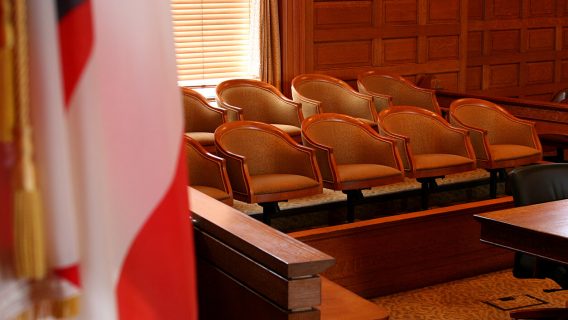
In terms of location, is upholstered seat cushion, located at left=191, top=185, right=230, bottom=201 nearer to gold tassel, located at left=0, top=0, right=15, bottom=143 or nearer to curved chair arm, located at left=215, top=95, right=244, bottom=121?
curved chair arm, located at left=215, top=95, right=244, bottom=121

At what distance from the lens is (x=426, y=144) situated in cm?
603

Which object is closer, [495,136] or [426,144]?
[426,144]

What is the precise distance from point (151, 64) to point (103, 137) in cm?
10

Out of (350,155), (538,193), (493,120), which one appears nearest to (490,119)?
(493,120)

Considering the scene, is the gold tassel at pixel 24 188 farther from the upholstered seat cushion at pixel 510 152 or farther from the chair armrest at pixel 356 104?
the chair armrest at pixel 356 104

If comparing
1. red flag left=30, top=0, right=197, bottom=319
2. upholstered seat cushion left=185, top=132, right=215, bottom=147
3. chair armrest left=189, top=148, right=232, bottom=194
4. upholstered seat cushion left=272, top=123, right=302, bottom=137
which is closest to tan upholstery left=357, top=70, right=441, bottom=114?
upholstered seat cushion left=272, top=123, right=302, bottom=137

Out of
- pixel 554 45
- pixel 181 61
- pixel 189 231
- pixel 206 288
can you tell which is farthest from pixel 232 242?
pixel 554 45

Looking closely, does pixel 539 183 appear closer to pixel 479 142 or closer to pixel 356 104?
pixel 479 142

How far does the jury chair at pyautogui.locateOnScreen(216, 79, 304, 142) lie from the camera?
6.62 m

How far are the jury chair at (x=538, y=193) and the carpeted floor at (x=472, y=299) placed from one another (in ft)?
2.84

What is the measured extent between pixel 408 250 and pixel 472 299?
445mm

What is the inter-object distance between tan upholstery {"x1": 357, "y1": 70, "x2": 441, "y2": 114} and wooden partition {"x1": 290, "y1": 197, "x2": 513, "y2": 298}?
2.10m

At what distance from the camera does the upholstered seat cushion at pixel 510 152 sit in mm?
5965

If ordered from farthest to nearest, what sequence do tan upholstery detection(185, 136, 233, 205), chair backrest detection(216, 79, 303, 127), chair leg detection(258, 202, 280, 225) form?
chair backrest detection(216, 79, 303, 127), chair leg detection(258, 202, 280, 225), tan upholstery detection(185, 136, 233, 205)
